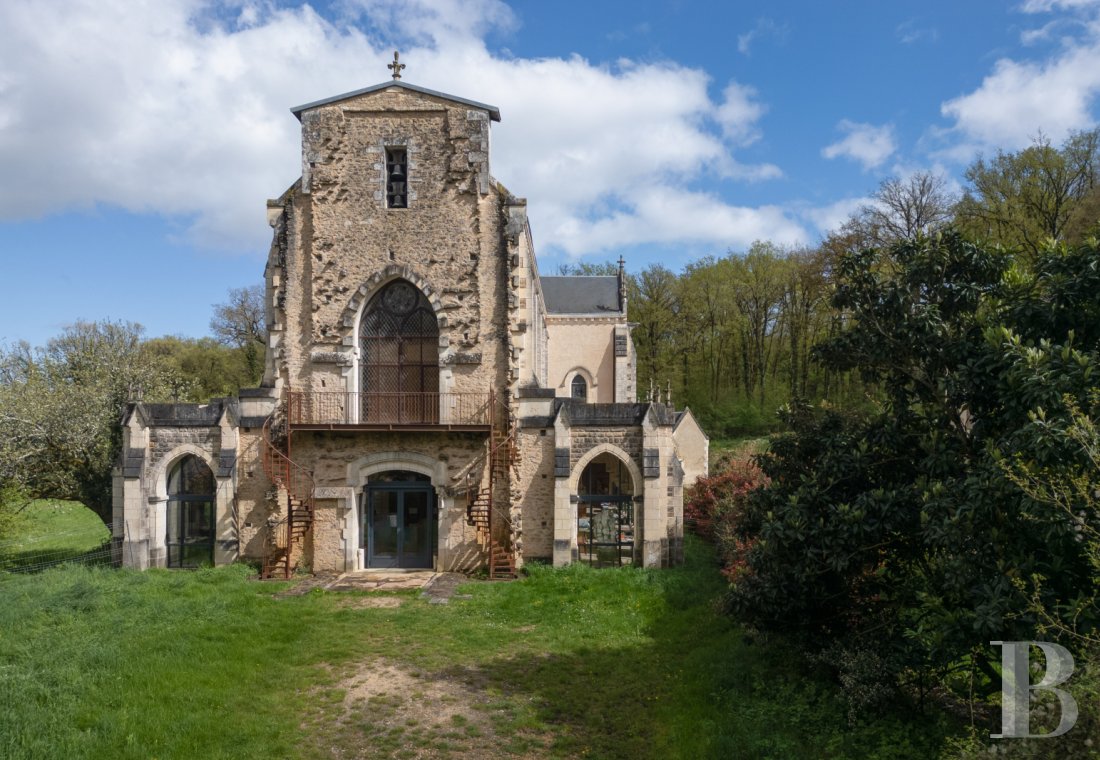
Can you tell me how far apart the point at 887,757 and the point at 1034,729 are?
221 centimetres

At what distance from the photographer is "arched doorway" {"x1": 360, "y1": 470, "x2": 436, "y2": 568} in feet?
53.5

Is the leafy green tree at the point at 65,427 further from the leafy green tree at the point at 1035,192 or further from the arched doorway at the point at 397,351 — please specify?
the leafy green tree at the point at 1035,192

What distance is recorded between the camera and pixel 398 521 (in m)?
16.4

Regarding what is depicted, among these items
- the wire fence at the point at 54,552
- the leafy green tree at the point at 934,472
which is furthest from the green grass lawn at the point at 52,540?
the leafy green tree at the point at 934,472

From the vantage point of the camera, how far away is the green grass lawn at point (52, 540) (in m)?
16.4

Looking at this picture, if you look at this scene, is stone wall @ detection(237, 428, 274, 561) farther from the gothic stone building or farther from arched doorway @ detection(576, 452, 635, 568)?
arched doorway @ detection(576, 452, 635, 568)

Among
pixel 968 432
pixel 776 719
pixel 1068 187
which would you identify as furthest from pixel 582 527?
pixel 1068 187

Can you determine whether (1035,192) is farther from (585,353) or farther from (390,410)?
(390,410)

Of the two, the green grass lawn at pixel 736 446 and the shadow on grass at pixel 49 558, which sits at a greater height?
the green grass lawn at pixel 736 446

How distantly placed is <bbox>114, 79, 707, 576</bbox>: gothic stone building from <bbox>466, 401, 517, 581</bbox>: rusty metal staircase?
5 centimetres

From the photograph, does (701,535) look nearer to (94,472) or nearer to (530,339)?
(530,339)

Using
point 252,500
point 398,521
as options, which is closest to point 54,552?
point 252,500

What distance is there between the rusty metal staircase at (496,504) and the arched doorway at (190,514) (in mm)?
6289

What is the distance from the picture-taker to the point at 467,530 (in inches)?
631
